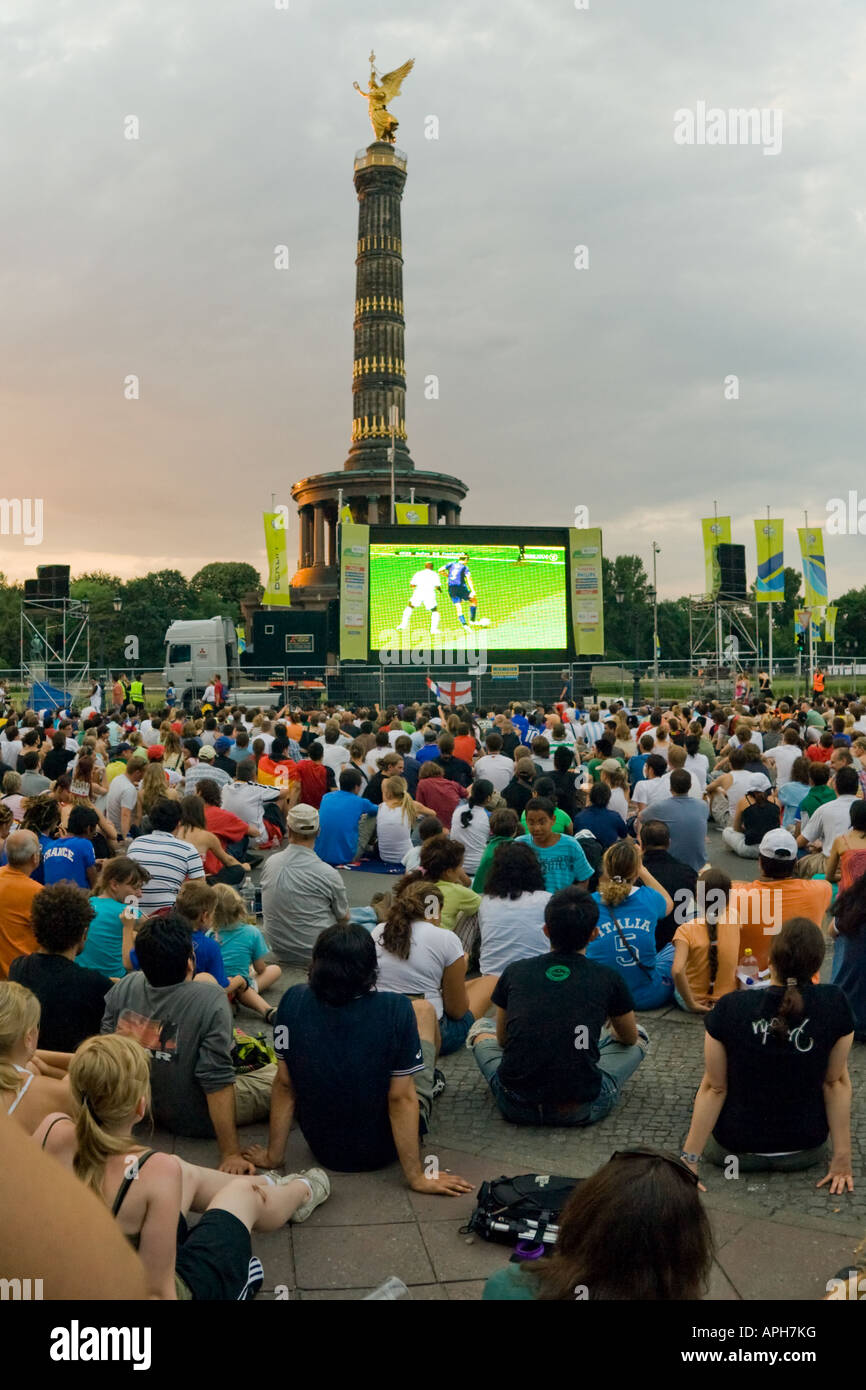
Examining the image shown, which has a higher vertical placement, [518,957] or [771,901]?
[771,901]

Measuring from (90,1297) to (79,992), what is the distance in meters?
3.96

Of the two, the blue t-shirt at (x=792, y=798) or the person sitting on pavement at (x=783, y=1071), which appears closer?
the person sitting on pavement at (x=783, y=1071)

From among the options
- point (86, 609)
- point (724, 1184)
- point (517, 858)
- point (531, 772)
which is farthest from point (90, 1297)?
point (86, 609)

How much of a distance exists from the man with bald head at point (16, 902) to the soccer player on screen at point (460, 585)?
995 inches

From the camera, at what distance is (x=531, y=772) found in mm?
11164

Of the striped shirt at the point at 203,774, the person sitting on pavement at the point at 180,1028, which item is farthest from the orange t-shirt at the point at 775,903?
the striped shirt at the point at 203,774

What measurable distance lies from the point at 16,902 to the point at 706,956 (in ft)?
14.0

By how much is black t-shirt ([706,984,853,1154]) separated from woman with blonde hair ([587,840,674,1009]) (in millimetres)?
1755

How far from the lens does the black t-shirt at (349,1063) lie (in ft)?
15.5

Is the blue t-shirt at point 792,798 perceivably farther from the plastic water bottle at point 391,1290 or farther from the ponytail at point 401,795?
the plastic water bottle at point 391,1290

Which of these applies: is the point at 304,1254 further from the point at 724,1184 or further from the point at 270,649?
the point at 270,649

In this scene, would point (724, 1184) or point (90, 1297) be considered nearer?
point (90, 1297)

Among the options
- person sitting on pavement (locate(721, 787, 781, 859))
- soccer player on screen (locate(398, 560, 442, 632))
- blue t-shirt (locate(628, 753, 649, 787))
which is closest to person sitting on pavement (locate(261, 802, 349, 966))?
person sitting on pavement (locate(721, 787, 781, 859))

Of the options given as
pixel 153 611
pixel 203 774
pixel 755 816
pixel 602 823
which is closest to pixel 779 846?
pixel 602 823
